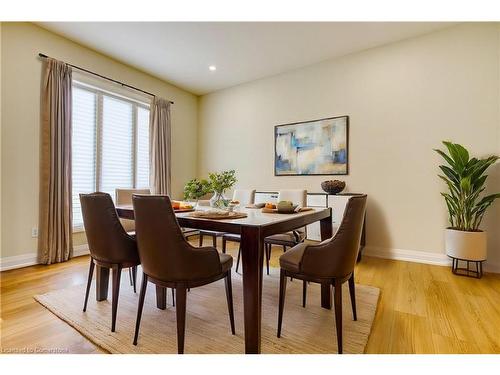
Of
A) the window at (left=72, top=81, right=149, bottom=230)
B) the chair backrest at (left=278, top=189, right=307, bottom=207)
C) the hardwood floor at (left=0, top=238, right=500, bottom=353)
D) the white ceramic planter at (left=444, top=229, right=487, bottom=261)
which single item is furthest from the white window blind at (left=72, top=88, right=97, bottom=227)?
the white ceramic planter at (left=444, top=229, right=487, bottom=261)

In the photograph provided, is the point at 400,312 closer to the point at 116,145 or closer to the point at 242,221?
the point at 242,221

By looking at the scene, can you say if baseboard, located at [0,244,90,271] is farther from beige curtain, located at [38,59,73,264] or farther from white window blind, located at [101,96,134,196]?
white window blind, located at [101,96,134,196]

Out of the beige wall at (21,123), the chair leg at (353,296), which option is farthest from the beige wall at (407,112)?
the beige wall at (21,123)

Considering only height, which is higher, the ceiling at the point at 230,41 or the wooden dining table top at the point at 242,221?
the ceiling at the point at 230,41

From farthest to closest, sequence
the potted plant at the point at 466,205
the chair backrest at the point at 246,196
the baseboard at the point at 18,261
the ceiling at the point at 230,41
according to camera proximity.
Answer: the chair backrest at the point at 246,196 → the ceiling at the point at 230,41 → the baseboard at the point at 18,261 → the potted plant at the point at 466,205

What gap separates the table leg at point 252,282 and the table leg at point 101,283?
1399 millimetres

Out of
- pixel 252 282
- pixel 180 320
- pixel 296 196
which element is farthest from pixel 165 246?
pixel 296 196

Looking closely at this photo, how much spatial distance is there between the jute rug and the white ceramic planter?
3.84 feet

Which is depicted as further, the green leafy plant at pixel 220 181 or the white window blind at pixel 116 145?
the white window blind at pixel 116 145

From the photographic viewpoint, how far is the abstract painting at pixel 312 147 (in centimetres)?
374

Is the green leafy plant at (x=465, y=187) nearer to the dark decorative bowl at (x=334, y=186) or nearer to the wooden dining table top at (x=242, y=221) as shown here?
the dark decorative bowl at (x=334, y=186)

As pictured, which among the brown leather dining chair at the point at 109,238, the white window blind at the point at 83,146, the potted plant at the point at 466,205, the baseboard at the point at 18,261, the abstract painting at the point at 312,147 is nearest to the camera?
the brown leather dining chair at the point at 109,238

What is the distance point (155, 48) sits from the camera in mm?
3496
